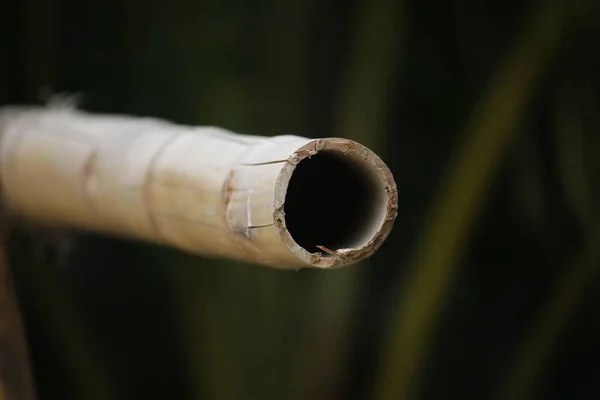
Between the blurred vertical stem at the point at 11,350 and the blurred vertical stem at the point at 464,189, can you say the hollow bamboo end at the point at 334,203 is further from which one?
the blurred vertical stem at the point at 464,189

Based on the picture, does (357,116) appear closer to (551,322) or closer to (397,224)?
(397,224)

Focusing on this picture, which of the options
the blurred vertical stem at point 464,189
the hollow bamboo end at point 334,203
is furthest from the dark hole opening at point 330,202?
the blurred vertical stem at point 464,189

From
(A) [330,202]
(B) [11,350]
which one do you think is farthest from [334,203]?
(B) [11,350]

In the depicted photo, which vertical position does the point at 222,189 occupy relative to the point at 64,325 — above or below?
above

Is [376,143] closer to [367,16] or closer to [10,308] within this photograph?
[367,16]

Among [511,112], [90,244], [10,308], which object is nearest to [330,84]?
[511,112]

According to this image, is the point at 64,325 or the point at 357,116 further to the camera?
the point at 64,325

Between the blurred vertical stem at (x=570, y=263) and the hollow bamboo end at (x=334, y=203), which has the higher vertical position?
the hollow bamboo end at (x=334, y=203)
